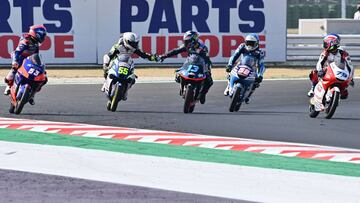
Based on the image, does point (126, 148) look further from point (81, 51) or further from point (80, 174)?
point (81, 51)

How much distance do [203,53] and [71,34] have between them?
1157 centimetres

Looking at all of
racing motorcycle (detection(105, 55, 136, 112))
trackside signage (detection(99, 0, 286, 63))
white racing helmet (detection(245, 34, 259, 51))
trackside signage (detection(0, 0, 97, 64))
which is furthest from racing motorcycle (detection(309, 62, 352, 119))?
trackside signage (detection(0, 0, 97, 64))

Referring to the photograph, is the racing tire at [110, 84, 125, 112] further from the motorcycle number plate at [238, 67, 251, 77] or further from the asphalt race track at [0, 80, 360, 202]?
the motorcycle number plate at [238, 67, 251, 77]

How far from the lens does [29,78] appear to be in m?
15.4

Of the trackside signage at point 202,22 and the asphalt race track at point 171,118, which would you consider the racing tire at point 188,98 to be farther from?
the trackside signage at point 202,22

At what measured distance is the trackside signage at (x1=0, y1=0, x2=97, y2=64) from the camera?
27.2m

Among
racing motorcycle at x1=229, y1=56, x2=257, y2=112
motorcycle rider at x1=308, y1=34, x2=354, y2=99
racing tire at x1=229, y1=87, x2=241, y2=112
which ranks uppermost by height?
motorcycle rider at x1=308, y1=34, x2=354, y2=99

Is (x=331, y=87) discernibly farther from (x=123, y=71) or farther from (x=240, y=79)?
(x=123, y=71)

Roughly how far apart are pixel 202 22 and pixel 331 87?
13.1m

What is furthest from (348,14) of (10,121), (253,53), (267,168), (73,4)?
(267,168)

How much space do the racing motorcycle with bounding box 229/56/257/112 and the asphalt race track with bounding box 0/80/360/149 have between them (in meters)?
0.25

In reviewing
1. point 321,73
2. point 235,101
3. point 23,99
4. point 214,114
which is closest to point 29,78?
point 23,99

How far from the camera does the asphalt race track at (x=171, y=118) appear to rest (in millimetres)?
8727

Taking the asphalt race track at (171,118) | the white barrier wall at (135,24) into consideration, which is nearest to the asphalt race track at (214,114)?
the asphalt race track at (171,118)
